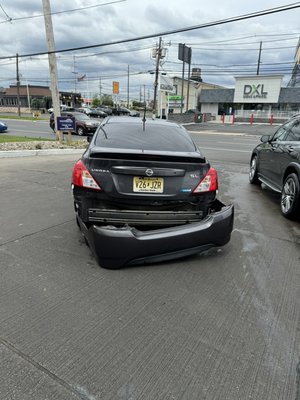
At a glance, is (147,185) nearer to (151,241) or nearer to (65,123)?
(151,241)

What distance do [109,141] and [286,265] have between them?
259cm

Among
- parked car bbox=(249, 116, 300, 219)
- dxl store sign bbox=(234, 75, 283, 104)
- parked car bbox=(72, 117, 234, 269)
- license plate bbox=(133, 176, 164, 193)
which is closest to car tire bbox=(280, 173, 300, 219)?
parked car bbox=(249, 116, 300, 219)

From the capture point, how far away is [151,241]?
3.37 meters

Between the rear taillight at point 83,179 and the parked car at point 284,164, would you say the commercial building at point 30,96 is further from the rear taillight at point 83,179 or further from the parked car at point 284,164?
the rear taillight at point 83,179

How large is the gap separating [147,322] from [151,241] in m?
0.87

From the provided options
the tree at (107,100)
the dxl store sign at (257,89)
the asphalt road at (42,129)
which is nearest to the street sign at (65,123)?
the asphalt road at (42,129)

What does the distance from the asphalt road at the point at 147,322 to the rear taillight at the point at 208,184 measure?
0.86 meters

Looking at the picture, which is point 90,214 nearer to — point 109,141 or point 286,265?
point 109,141

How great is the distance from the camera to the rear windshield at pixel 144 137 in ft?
12.9

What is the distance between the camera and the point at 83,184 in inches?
138

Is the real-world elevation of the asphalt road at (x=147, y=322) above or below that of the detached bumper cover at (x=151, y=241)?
below

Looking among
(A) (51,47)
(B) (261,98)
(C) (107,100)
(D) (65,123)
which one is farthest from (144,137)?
(C) (107,100)

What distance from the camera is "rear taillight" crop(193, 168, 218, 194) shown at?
3609 millimetres

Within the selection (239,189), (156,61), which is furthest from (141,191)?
(156,61)
